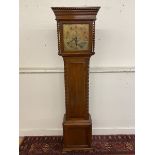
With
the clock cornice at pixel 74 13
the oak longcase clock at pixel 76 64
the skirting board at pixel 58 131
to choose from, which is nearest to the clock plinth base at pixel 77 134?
the oak longcase clock at pixel 76 64

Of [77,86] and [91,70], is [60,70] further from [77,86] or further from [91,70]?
[77,86]

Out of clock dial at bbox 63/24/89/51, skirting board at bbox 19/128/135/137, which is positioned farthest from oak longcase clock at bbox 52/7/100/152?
skirting board at bbox 19/128/135/137

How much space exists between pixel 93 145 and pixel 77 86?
797 millimetres

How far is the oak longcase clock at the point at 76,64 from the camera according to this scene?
2.80 meters

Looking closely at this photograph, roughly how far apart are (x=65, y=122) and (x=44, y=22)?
1380mm

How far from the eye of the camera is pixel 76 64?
9.48 feet

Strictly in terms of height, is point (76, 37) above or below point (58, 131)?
above

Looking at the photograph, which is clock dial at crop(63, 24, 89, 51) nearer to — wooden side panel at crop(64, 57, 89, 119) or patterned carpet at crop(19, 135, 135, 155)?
wooden side panel at crop(64, 57, 89, 119)

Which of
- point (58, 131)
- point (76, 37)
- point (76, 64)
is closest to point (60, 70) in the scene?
point (76, 64)

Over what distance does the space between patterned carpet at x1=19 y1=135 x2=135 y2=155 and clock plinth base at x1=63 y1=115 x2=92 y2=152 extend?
79 millimetres

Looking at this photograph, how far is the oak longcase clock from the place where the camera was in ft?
9.18

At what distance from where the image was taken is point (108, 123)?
11.5ft
